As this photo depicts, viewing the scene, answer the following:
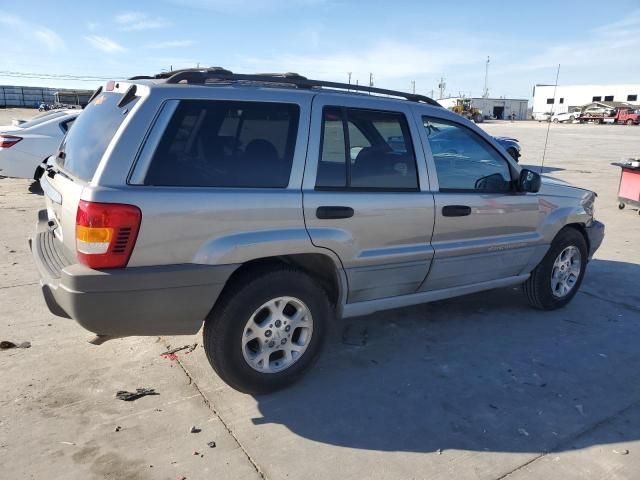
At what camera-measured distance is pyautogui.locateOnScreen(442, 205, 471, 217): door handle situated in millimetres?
3790

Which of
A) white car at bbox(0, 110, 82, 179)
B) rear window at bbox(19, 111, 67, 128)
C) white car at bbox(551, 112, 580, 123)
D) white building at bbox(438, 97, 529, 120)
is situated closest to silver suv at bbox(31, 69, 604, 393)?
white car at bbox(0, 110, 82, 179)

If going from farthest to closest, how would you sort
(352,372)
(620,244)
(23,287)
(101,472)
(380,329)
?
1. (620,244)
2. (23,287)
3. (380,329)
4. (352,372)
5. (101,472)

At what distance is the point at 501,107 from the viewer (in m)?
90.9

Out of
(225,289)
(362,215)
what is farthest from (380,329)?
(225,289)

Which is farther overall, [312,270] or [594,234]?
[594,234]

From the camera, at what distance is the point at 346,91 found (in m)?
3.71

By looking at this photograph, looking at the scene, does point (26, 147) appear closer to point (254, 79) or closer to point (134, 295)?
point (254, 79)

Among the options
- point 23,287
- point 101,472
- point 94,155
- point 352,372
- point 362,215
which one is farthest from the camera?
point 23,287

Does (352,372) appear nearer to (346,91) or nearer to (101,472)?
(101,472)

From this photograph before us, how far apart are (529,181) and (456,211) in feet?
2.67

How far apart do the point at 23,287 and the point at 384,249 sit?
359 cm

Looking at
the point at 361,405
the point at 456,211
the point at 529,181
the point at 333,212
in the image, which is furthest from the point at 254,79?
the point at 529,181

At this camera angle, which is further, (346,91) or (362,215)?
(346,91)

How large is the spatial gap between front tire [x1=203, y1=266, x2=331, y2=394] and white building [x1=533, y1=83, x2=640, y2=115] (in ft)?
308
